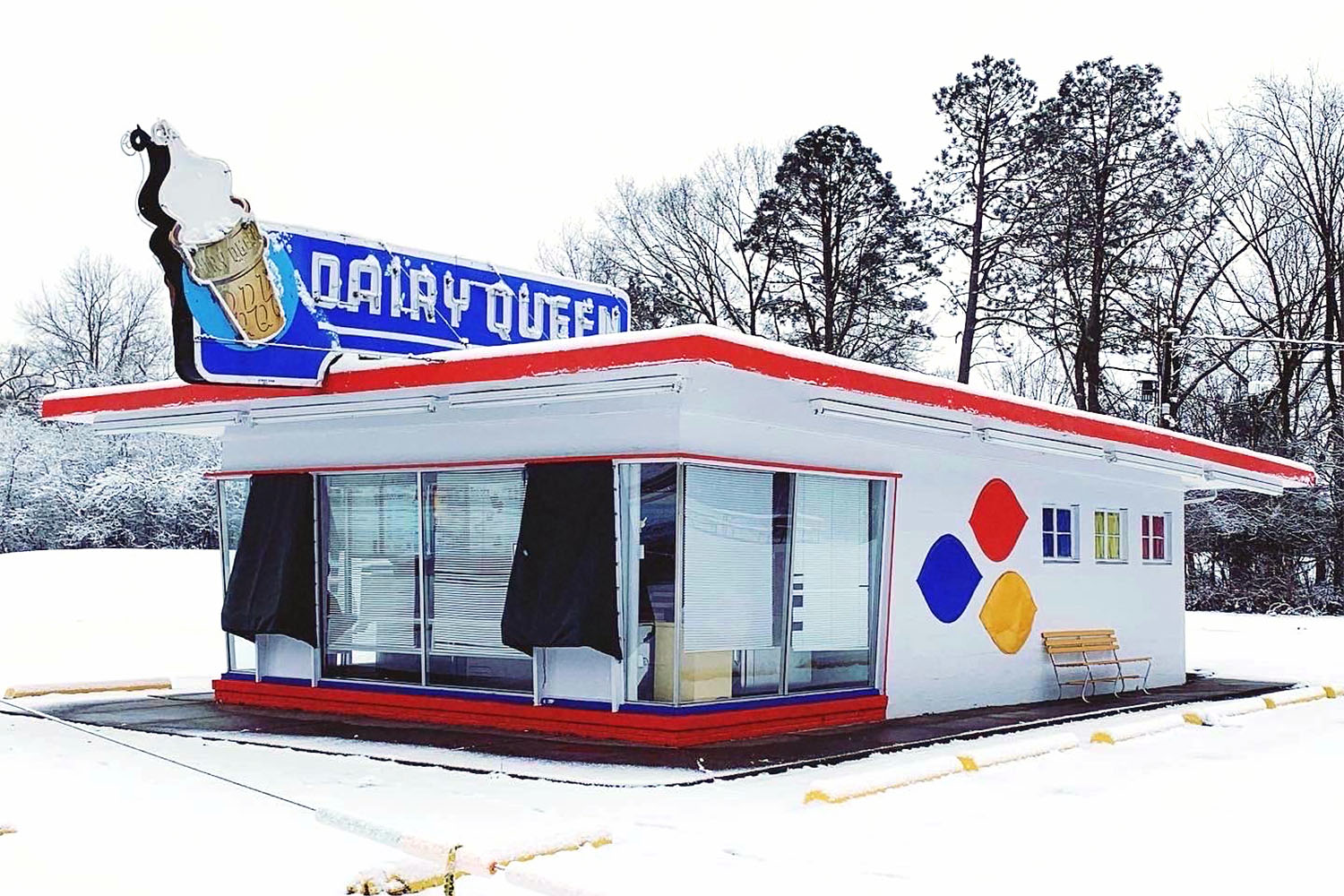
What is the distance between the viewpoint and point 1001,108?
3569 cm

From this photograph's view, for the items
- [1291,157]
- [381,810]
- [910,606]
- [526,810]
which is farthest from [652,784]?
[1291,157]

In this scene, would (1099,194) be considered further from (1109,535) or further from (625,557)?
(625,557)

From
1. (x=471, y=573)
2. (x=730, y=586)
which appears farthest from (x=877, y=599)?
(x=471, y=573)

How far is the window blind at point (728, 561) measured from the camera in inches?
445

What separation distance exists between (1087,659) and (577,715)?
280 inches

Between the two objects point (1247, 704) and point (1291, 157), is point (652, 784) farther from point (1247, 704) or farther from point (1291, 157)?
point (1291, 157)

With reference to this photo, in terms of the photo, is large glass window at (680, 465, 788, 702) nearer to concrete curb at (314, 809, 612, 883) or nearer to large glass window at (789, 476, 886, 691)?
large glass window at (789, 476, 886, 691)

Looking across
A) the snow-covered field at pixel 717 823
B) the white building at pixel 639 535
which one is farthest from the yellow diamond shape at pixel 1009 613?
the snow-covered field at pixel 717 823

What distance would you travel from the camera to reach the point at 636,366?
9.97 m

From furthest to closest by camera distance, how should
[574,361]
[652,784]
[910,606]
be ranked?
[910,606] < [574,361] < [652,784]

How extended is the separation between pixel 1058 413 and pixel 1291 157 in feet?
90.9

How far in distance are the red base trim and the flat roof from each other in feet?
8.97

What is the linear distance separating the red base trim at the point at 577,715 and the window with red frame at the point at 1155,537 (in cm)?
580

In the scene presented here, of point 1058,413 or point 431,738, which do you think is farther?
point 1058,413
